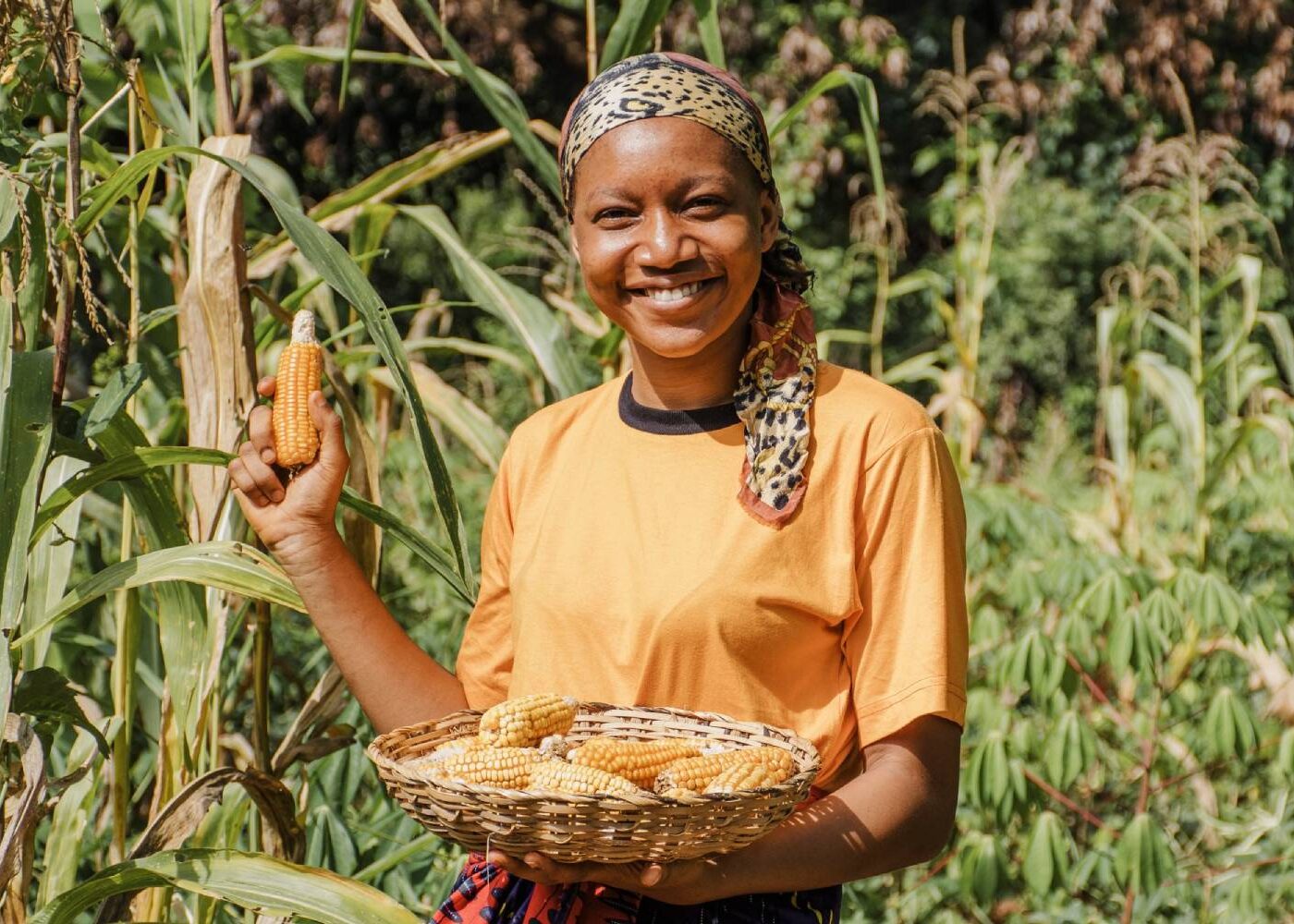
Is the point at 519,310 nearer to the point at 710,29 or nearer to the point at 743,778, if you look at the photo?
the point at 710,29

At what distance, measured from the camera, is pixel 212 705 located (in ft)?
6.58

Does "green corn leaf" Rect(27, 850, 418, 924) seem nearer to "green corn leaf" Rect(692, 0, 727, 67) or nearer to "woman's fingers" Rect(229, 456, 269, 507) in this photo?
"woman's fingers" Rect(229, 456, 269, 507)

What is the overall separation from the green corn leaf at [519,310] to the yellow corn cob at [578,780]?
2.96ft

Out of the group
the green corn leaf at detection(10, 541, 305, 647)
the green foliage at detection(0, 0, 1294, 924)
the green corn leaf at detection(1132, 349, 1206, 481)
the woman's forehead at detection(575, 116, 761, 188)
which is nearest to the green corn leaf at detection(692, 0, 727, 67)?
the green foliage at detection(0, 0, 1294, 924)

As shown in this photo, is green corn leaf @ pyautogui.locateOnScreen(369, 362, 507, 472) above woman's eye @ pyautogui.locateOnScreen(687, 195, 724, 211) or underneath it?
underneath

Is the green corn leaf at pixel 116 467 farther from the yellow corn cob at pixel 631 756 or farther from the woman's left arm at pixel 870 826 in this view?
the woman's left arm at pixel 870 826

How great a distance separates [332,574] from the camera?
1.60 meters

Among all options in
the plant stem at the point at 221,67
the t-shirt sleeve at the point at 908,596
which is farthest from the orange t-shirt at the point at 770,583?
the plant stem at the point at 221,67

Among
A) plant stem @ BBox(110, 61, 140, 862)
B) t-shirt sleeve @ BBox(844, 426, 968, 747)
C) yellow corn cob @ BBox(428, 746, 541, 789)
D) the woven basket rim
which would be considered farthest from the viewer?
plant stem @ BBox(110, 61, 140, 862)

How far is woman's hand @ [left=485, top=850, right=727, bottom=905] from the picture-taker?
1.25 metres

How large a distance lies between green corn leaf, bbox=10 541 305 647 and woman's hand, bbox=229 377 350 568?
79mm

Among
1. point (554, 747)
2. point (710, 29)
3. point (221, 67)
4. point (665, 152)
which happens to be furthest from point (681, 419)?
point (710, 29)

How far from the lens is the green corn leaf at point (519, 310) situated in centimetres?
208

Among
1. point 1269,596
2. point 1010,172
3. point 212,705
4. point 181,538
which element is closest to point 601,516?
point 181,538
